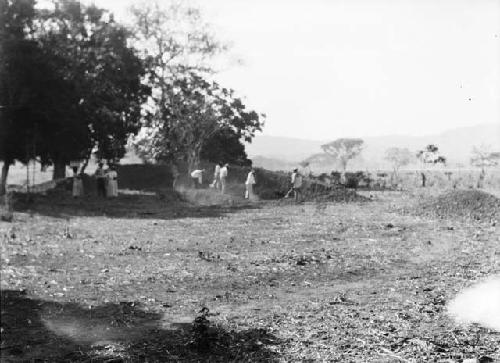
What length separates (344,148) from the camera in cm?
9956

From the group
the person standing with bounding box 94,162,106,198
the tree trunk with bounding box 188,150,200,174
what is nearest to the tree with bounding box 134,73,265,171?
the tree trunk with bounding box 188,150,200,174

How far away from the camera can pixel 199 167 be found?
38.6 meters

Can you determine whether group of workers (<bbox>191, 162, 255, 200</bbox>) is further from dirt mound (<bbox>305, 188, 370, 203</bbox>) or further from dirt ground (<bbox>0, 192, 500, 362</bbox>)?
Result: dirt ground (<bbox>0, 192, 500, 362</bbox>)

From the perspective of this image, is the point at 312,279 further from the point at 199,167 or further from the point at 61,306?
the point at 199,167

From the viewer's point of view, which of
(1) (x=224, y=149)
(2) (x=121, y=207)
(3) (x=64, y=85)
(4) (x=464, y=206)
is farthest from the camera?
(1) (x=224, y=149)

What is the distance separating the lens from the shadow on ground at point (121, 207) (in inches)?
819

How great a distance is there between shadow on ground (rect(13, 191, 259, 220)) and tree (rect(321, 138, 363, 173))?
2803 inches

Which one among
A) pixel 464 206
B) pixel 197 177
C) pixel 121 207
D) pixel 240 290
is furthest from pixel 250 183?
pixel 240 290

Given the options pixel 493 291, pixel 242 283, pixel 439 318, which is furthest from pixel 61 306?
pixel 493 291

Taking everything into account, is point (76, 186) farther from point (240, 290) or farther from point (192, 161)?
point (240, 290)

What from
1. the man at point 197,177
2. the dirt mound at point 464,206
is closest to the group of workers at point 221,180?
the man at point 197,177

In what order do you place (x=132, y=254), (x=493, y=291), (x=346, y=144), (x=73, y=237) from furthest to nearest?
(x=346, y=144), (x=73, y=237), (x=132, y=254), (x=493, y=291)

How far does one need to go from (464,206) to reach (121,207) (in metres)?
14.3

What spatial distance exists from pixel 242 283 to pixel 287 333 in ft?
9.63
